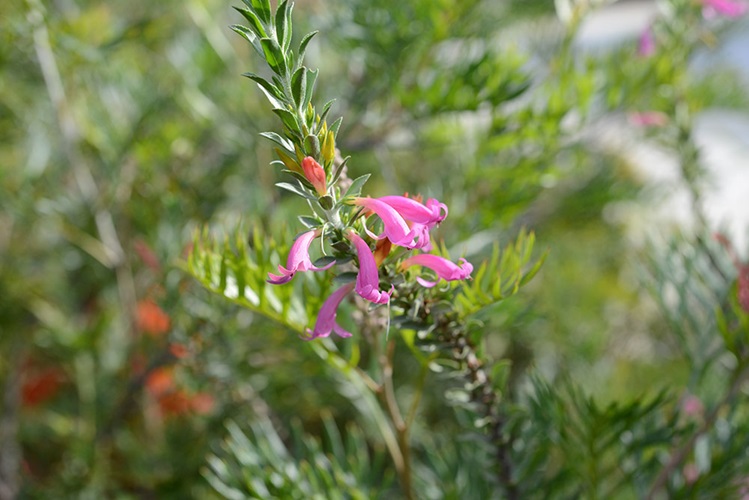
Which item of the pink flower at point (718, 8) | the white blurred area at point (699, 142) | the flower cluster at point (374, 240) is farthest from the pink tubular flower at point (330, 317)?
the white blurred area at point (699, 142)

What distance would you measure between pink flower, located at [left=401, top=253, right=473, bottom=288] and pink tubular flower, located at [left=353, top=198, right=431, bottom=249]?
16 millimetres

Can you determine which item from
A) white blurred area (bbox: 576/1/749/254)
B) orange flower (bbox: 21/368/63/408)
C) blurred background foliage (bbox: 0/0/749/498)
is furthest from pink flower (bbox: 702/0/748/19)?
orange flower (bbox: 21/368/63/408)

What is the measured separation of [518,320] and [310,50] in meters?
0.46

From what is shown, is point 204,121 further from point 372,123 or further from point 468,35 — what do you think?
point 468,35

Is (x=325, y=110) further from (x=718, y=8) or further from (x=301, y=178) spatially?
(x=718, y=8)

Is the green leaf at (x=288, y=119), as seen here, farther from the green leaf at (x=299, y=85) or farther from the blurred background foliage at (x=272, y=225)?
the blurred background foliage at (x=272, y=225)

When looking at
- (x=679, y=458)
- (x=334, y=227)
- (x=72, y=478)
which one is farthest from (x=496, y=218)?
(x=72, y=478)

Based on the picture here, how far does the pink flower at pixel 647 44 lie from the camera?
2.33 ft

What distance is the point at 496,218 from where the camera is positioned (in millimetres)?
675

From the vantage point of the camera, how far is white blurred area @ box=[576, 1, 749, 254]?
1.11 metres

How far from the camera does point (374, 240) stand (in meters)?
0.29

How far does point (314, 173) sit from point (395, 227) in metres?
0.04

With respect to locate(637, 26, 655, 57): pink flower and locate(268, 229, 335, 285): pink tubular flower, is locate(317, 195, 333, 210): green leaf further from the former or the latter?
locate(637, 26, 655, 57): pink flower

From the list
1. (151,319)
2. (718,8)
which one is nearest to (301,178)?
(718,8)
